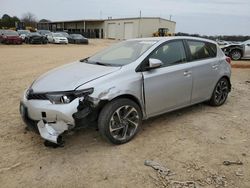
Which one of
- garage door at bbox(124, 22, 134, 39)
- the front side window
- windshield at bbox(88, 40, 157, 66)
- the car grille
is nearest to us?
the car grille

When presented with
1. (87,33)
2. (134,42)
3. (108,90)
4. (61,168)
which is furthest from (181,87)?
(87,33)

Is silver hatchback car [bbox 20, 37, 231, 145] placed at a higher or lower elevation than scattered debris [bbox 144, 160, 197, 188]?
higher

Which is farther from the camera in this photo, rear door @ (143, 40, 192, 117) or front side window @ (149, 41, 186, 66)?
front side window @ (149, 41, 186, 66)

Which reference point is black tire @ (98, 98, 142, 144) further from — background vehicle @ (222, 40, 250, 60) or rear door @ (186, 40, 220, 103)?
background vehicle @ (222, 40, 250, 60)

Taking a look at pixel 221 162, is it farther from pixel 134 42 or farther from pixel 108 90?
pixel 134 42

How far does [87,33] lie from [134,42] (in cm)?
6221

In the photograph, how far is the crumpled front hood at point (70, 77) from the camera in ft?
13.0

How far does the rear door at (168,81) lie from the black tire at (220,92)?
1.02m

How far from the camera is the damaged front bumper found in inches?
147

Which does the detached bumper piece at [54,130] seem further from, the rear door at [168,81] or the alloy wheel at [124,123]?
the rear door at [168,81]

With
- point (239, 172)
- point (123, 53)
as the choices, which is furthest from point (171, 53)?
point (239, 172)

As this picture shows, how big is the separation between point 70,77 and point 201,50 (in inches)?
111

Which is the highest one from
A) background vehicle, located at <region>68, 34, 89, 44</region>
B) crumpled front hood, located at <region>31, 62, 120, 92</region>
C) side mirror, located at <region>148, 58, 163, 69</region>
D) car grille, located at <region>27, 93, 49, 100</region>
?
side mirror, located at <region>148, 58, 163, 69</region>

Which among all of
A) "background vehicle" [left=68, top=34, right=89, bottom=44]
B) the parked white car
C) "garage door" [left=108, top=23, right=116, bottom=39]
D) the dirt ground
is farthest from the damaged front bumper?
"garage door" [left=108, top=23, right=116, bottom=39]
